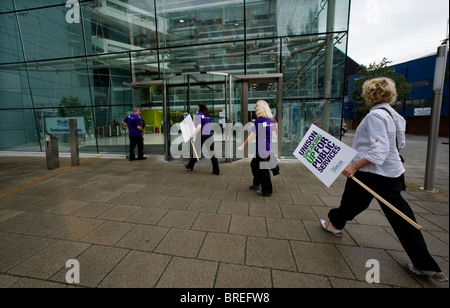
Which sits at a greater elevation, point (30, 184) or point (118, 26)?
point (118, 26)

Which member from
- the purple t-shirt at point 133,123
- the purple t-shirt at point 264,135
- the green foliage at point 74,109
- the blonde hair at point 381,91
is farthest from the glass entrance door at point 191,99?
the blonde hair at point 381,91

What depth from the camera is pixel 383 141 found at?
2016mm

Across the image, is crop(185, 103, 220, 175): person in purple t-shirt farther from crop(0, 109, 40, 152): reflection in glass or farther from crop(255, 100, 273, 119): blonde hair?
crop(0, 109, 40, 152): reflection in glass

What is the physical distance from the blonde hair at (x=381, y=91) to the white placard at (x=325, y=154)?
1.78 feet

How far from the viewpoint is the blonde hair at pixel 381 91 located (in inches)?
84.4

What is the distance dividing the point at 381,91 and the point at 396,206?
3.74 feet

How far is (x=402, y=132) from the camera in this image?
2.13 m

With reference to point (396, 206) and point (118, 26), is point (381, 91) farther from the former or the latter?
point (118, 26)

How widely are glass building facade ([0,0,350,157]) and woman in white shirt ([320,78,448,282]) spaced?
5.56 meters

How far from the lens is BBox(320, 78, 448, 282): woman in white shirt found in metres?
1.96

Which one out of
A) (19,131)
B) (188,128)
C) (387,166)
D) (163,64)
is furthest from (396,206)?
(19,131)

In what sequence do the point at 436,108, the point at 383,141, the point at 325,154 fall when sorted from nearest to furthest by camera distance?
the point at 383,141, the point at 325,154, the point at 436,108
